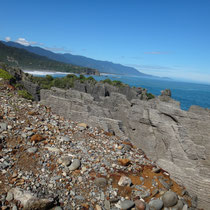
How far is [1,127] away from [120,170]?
471cm

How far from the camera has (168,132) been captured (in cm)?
754

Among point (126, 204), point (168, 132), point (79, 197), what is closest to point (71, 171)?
point (79, 197)

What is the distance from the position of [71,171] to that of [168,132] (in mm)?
4391

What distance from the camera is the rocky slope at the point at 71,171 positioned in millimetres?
4773

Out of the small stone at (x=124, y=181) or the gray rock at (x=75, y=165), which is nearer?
the small stone at (x=124, y=181)

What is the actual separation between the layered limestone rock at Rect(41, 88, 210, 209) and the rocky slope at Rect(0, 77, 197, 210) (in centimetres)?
46

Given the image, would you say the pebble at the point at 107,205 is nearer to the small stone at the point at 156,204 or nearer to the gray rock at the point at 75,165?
the small stone at the point at 156,204

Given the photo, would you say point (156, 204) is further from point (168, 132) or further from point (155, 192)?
point (168, 132)

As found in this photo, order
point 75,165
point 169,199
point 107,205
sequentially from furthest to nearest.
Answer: point 75,165, point 169,199, point 107,205

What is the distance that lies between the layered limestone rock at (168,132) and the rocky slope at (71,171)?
46 centimetres

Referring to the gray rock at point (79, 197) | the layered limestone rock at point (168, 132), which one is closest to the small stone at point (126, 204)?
the gray rock at point (79, 197)

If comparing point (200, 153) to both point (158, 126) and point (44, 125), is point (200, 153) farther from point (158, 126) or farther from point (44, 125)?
point (44, 125)

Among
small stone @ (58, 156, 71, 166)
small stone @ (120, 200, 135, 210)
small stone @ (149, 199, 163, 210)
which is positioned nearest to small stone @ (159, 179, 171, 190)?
small stone @ (149, 199, 163, 210)

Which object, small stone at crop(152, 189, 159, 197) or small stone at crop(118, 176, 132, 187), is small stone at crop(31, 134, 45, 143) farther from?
small stone at crop(152, 189, 159, 197)
